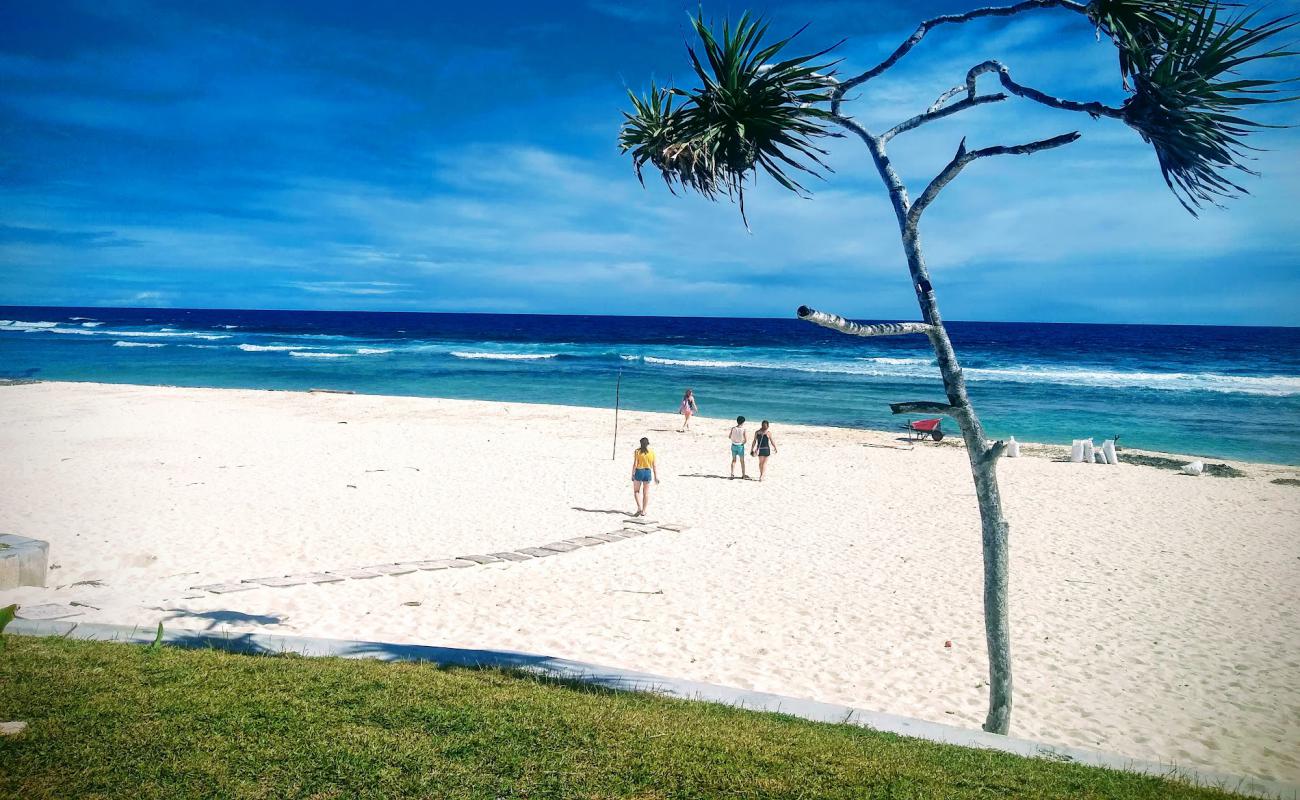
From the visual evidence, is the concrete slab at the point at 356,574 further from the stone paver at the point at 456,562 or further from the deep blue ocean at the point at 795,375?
the deep blue ocean at the point at 795,375

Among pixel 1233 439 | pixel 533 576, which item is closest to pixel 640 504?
pixel 533 576

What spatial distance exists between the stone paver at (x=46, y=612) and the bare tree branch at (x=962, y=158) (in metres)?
7.94

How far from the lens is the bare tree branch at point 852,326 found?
4750 mm

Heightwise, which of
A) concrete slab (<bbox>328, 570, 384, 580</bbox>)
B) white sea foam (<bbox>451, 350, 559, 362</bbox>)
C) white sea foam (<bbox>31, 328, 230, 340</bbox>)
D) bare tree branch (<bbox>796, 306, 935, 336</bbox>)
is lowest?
concrete slab (<bbox>328, 570, 384, 580</bbox>)

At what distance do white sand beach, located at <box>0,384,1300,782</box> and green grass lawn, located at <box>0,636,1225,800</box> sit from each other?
2068 millimetres

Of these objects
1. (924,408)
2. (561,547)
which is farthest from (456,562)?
(924,408)

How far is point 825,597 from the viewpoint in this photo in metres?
9.60

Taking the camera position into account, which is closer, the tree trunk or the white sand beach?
the tree trunk

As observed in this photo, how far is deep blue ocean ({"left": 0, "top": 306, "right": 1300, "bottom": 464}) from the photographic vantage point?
3228cm

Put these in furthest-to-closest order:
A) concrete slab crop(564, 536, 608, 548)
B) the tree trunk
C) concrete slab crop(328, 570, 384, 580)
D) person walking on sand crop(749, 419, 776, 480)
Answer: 1. person walking on sand crop(749, 419, 776, 480)
2. concrete slab crop(564, 536, 608, 548)
3. concrete slab crop(328, 570, 384, 580)
4. the tree trunk

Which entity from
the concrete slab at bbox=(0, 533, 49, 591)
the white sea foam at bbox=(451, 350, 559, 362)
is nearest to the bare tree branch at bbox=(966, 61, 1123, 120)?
the concrete slab at bbox=(0, 533, 49, 591)

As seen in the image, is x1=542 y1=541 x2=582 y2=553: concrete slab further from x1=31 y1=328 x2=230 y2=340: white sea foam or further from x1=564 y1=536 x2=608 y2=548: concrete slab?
x1=31 y1=328 x2=230 y2=340: white sea foam

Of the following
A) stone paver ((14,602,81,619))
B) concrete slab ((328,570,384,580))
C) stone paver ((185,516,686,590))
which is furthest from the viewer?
concrete slab ((328,570,384,580))

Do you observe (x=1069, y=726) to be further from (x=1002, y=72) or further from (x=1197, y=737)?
(x=1002, y=72)
